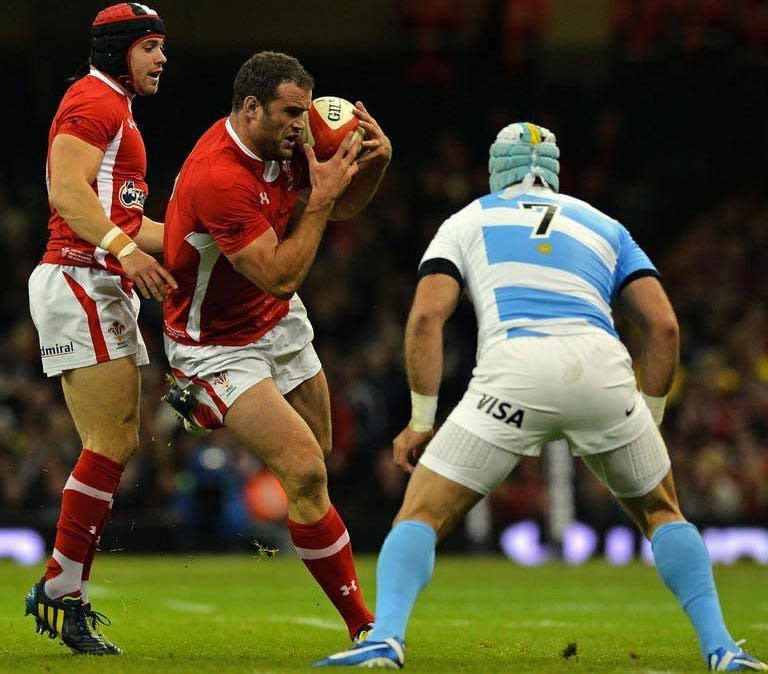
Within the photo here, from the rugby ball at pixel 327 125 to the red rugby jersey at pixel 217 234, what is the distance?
125 mm

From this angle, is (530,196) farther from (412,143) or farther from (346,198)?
(412,143)

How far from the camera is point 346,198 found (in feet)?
22.9

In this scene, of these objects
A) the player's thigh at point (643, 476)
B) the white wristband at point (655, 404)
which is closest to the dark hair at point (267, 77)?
the white wristband at point (655, 404)

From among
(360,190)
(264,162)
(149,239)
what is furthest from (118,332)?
(360,190)

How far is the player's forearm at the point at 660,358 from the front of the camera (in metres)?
5.71

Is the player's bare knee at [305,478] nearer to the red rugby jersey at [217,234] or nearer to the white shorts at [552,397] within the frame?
the red rugby jersey at [217,234]

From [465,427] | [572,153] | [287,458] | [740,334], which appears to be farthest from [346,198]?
[572,153]

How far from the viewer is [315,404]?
698 centimetres

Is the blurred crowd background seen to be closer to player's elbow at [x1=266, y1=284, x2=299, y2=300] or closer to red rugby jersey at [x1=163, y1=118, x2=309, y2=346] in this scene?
red rugby jersey at [x1=163, y1=118, x2=309, y2=346]

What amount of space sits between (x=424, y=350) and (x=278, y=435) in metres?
1.03

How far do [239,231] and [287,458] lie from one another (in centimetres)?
95

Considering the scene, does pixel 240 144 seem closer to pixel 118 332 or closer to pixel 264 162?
pixel 264 162

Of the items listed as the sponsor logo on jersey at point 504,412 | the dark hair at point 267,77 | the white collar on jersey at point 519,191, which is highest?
the dark hair at point 267,77

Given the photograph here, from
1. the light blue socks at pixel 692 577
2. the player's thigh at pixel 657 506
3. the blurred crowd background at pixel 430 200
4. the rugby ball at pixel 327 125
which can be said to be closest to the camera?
the light blue socks at pixel 692 577
